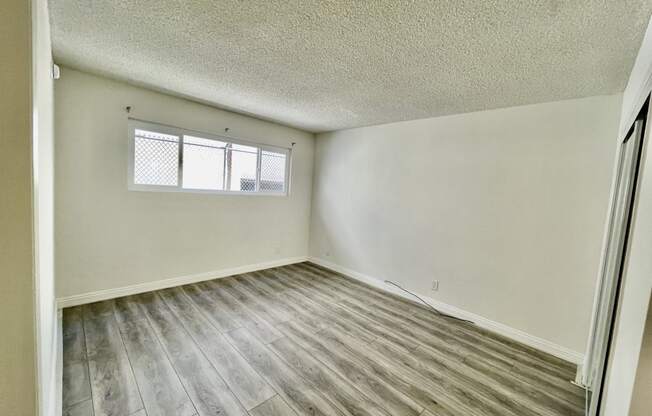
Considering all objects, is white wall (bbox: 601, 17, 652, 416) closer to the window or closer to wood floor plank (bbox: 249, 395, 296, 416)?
wood floor plank (bbox: 249, 395, 296, 416)

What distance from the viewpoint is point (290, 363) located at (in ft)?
6.64

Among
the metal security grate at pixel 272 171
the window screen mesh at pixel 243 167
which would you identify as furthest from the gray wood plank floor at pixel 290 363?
the metal security grate at pixel 272 171

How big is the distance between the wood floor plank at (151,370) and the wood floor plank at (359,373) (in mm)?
949

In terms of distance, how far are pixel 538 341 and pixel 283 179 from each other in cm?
383

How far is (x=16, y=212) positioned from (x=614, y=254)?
2.82 metres

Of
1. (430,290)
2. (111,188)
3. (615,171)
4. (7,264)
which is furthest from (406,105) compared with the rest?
(111,188)

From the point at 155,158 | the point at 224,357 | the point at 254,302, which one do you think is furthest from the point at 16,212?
the point at 155,158

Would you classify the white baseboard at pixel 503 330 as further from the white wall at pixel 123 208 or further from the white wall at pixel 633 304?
the white wall at pixel 123 208

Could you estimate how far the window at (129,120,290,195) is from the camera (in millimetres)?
2990

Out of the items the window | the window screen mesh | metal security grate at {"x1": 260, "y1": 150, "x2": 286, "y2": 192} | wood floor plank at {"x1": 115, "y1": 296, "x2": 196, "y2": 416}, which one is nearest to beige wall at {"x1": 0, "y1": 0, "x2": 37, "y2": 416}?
wood floor plank at {"x1": 115, "y1": 296, "x2": 196, "y2": 416}

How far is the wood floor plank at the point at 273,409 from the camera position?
1.57m

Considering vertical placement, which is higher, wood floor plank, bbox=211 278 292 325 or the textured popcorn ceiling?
the textured popcorn ceiling

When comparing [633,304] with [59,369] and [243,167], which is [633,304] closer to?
[59,369]

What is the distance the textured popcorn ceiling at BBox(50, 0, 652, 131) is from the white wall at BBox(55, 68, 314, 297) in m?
0.35
